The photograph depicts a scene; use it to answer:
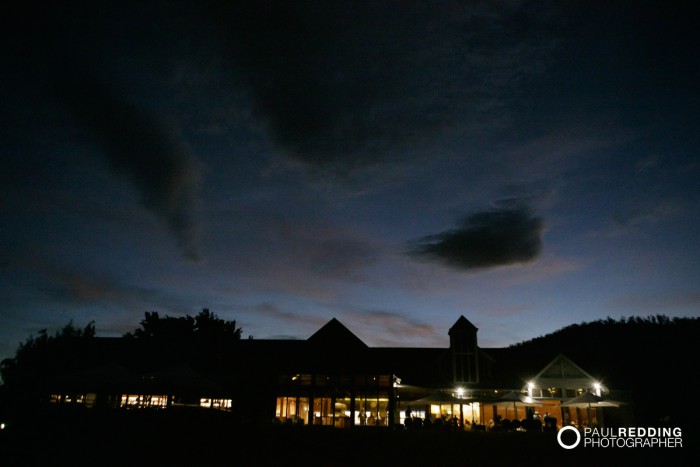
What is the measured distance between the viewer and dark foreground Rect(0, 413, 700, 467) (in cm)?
1159

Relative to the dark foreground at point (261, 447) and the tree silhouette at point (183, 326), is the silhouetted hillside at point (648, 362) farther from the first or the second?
the tree silhouette at point (183, 326)

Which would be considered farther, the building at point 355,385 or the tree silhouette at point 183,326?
the tree silhouette at point 183,326

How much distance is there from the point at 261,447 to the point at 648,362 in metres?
51.5

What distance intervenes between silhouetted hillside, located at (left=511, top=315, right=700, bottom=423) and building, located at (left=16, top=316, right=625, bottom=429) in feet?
11.7

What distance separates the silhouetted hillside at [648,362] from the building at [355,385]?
3577mm

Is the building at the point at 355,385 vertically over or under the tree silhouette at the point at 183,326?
under

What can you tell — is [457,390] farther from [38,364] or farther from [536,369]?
[38,364]

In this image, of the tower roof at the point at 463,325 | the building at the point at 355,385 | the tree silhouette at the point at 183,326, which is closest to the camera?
the building at the point at 355,385

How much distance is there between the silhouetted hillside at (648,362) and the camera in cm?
3409

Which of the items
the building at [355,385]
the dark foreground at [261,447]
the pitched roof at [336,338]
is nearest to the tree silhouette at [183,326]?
the building at [355,385]

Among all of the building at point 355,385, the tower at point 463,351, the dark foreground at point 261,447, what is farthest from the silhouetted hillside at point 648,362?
the dark foreground at point 261,447

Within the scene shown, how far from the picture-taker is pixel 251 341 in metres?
38.9

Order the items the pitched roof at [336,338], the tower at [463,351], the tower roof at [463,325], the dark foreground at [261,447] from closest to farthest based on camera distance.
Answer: the dark foreground at [261,447]
the pitched roof at [336,338]
the tower at [463,351]
the tower roof at [463,325]

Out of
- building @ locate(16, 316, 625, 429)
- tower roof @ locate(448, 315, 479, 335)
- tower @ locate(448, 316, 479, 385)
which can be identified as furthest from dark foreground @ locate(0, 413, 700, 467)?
tower roof @ locate(448, 315, 479, 335)
